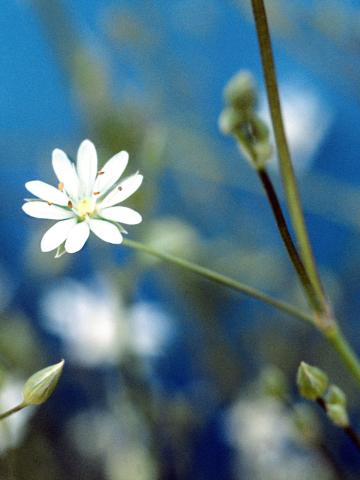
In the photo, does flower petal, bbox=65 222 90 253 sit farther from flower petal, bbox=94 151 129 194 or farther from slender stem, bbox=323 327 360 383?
slender stem, bbox=323 327 360 383

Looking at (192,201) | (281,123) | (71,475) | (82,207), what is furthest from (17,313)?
(281,123)

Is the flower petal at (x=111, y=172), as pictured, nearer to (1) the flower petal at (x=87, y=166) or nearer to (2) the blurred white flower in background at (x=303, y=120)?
(1) the flower petal at (x=87, y=166)

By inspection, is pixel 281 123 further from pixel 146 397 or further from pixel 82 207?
pixel 146 397

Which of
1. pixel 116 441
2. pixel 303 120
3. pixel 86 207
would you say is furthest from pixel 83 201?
pixel 303 120

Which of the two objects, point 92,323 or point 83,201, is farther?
point 92,323

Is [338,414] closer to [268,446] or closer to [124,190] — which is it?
[124,190]

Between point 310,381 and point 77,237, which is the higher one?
point 77,237

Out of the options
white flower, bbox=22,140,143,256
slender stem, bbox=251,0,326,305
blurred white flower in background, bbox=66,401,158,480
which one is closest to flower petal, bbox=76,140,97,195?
white flower, bbox=22,140,143,256
